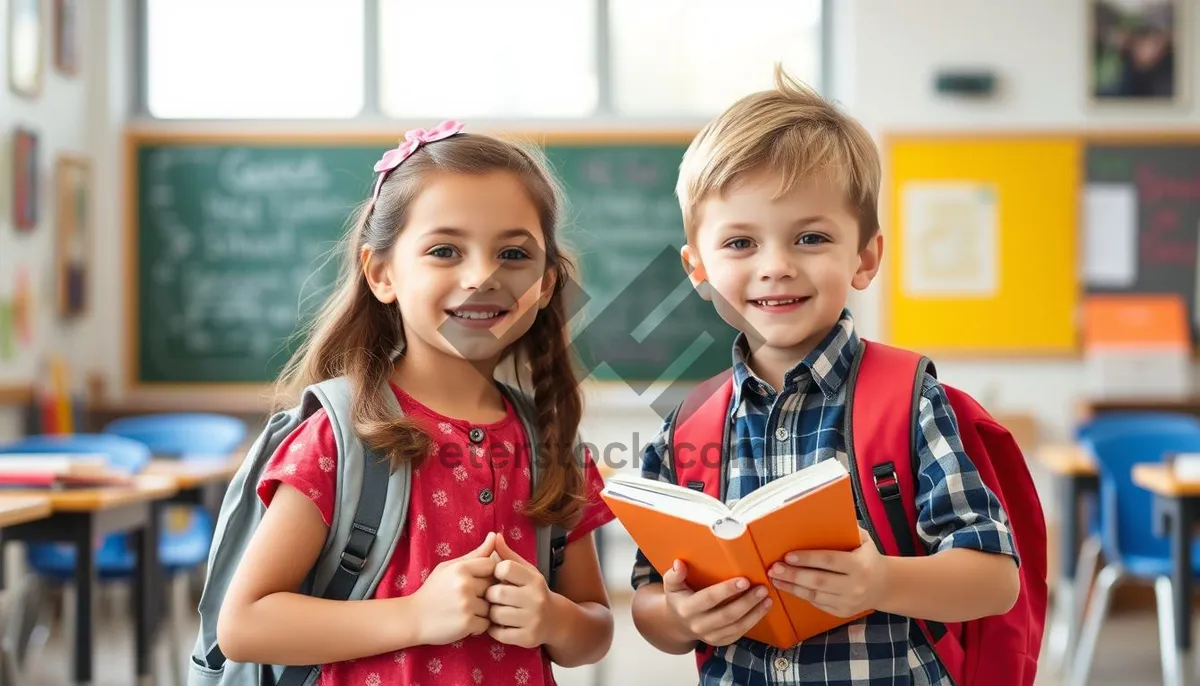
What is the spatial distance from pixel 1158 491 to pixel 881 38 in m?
2.79

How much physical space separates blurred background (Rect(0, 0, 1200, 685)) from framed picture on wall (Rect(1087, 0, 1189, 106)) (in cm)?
1

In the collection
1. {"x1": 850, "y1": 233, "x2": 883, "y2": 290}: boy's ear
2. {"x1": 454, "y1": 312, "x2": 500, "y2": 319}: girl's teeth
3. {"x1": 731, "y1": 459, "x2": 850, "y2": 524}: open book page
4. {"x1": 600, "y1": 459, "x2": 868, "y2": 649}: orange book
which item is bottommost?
{"x1": 600, "y1": 459, "x2": 868, "y2": 649}: orange book

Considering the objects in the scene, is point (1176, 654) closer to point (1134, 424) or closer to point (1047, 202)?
point (1134, 424)

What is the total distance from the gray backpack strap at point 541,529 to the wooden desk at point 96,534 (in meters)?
1.77

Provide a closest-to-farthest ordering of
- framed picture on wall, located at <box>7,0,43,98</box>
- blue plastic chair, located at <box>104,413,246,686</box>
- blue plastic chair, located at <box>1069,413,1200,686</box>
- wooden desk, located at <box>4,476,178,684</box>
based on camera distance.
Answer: wooden desk, located at <box>4,476,178,684</box> → blue plastic chair, located at <box>1069,413,1200,686</box> → blue plastic chair, located at <box>104,413,246,686</box> → framed picture on wall, located at <box>7,0,43,98</box>

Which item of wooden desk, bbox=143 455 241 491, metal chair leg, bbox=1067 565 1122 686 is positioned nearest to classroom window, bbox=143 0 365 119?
wooden desk, bbox=143 455 241 491

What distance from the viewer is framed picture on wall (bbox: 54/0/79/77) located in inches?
195

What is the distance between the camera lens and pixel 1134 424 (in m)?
4.17

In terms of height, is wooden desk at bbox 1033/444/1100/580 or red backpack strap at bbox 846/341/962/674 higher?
red backpack strap at bbox 846/341/962/674

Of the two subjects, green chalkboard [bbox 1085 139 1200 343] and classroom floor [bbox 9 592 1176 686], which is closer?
classroom floor [bbox 9 592 1176 686]

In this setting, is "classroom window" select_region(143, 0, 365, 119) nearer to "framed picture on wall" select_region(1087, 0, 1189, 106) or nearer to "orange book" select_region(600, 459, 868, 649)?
"framed picture on wall" select_region(1087, 0, 1189, 106)

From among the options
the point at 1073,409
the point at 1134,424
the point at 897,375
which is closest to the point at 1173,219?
the point at 1073,409

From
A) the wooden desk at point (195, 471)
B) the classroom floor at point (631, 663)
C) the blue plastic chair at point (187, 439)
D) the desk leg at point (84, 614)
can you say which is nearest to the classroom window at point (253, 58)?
the blue plastic chair at point (187, 439)

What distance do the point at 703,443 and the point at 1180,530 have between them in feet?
7.67
